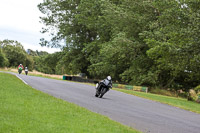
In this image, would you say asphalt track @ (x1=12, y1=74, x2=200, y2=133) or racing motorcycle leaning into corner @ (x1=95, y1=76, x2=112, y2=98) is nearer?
asphalt track @ (x1=12, y1=74, x2=200, y2=133)

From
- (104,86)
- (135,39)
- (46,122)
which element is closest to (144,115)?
(46,122)

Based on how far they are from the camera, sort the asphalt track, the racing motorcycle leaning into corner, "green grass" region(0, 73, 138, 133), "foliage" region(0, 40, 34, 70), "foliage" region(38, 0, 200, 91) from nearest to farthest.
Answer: "green grass" region(0, 73, 138, 133)
the asphalt track
the racing motorcycle leaning into corner
"foliage" region(38, 0, 200, 91)
"foliage" region(0, 40, 34, 70)

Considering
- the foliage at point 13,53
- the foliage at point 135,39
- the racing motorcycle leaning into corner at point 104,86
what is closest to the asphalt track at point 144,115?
the racing motorcycle leaning into corner at point 104,86

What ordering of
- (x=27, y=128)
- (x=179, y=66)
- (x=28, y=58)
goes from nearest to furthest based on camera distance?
(x=27, y=128) → (x=179, y=66) → (x=28, y=58)

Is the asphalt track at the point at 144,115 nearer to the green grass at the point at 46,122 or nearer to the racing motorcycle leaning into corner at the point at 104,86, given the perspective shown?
the racing motorcycle leaning into corner at the point at 104,86

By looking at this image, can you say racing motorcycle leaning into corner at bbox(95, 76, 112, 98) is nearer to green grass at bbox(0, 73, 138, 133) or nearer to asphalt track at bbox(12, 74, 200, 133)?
asphalt track at bbox(12, 74, 200, 133)

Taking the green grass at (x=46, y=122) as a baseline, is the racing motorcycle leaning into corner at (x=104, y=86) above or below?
above

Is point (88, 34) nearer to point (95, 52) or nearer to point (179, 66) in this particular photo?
point (95, 52)

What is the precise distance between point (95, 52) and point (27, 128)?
4611cm

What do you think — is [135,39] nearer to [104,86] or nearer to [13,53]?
[104,86]

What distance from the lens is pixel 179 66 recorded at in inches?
1307

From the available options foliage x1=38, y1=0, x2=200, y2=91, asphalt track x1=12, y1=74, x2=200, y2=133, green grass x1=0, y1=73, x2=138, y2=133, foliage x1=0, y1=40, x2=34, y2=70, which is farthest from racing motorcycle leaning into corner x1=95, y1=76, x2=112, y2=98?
foliage x1=0, y1=40, x2=34, y2=70

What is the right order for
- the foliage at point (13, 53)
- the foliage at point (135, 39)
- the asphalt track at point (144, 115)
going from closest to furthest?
the asphalt track at point (144, 115)
the foliage at point (135, 39)
the foliage at point (13, 53)

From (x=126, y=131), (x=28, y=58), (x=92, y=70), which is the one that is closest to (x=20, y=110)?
(x=126, y=131)
